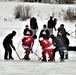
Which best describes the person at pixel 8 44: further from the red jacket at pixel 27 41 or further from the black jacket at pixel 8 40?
the red jacket at pixel 27 41

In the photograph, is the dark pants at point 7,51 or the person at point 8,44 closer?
the person at point 8,44

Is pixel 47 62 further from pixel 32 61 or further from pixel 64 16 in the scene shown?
pixel 64 16

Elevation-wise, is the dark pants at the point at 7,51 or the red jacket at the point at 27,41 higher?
the red jacket at the point at 27,41

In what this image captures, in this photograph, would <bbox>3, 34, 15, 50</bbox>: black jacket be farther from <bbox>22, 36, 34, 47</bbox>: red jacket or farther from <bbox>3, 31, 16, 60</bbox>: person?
<bbox>22, 36, 34, 47</bbox>: red jacket

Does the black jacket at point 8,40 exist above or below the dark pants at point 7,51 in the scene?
above

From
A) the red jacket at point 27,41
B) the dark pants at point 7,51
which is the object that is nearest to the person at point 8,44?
the dark pants at point 7,51

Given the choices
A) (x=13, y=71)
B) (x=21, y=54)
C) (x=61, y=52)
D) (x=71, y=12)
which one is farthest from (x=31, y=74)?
(x=71, y=12)

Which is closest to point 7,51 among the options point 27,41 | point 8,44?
point 8,44

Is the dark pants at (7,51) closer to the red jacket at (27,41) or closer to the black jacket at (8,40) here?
the black jacket at (8,40)

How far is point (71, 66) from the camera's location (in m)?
15.0

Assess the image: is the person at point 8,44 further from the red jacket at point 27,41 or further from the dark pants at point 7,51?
the red jacket at point 27,41

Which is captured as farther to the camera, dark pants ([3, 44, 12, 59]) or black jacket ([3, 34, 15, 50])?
dark pants ([3, 44, 12, 59])

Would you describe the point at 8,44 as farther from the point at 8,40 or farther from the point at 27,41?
the point at 27,41

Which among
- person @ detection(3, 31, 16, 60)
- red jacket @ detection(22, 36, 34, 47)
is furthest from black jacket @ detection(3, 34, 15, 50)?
red jacket @ detection(22, 36, 34, 47)
